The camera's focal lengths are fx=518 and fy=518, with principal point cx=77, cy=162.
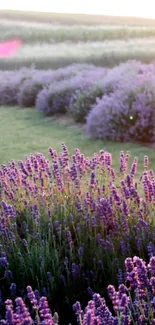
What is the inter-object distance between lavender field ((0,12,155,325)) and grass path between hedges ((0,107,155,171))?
0.02 meters

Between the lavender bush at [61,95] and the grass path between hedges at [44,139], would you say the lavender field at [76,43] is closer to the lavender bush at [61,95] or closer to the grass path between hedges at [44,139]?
the lavender bush at [61,95]

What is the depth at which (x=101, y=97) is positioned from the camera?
8141 mm

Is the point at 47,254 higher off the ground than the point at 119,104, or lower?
lower

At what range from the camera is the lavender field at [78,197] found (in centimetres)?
217

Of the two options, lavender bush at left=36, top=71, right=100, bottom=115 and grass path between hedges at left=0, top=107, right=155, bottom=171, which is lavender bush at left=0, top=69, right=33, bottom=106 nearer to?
lavender bush at left=36, top=71, right=100, bottom=115

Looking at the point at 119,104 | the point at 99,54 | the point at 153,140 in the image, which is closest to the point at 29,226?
the point at 153,140

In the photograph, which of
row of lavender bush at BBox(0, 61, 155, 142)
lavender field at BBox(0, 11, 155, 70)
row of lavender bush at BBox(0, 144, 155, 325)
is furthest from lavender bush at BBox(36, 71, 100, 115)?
row of lavender bush at BBox(0, 144, 155, 325)

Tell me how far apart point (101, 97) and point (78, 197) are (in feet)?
16.4

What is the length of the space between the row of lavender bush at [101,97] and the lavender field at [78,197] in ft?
0.06

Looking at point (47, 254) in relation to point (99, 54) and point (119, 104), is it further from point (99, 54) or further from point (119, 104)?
point (99, 54)

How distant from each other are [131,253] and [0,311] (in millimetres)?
783

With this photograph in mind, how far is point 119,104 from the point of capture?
6668 millimetres

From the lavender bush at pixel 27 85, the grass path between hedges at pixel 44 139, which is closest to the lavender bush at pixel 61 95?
the grass path between hedges at pixel 44 139

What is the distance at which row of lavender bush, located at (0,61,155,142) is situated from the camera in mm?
6375
